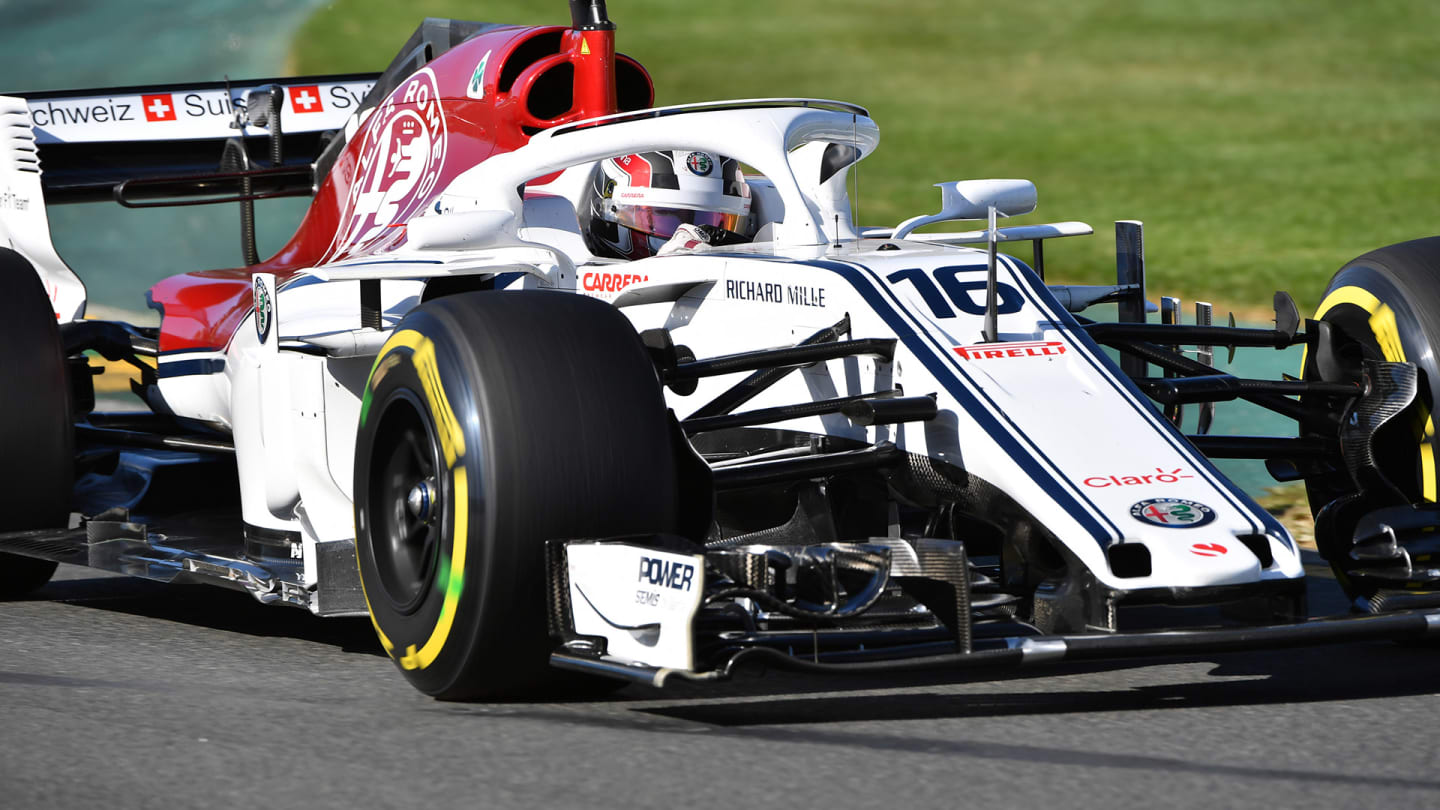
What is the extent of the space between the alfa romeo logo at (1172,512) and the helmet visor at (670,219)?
7.43ft

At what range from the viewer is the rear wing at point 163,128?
9.23 metres

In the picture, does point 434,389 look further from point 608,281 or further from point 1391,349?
point 1391,349

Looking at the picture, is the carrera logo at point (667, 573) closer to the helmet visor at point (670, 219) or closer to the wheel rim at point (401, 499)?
the wheel rim at point (401, 499)

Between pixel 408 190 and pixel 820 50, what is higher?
pixel 820 50

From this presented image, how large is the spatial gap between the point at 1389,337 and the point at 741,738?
2.90 m

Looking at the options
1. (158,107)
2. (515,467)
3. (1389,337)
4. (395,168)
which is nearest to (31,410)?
(395,168)

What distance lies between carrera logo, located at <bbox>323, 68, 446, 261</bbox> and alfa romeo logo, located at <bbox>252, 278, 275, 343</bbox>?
1078 millimetres

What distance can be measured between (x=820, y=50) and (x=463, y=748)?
33058 mm

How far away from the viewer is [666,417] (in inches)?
204

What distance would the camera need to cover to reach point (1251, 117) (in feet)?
101

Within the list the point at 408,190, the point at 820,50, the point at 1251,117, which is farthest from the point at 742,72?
the point at 408,190

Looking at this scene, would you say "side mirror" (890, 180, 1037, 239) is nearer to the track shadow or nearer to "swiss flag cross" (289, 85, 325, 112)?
the track shadow

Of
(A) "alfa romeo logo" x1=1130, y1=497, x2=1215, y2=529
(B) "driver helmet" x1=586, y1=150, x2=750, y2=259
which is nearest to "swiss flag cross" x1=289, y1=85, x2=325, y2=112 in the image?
(B) "driver helmet" x1=586, y1=150, x2=750, y2=259

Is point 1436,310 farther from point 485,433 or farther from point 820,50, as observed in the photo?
point 820,50
